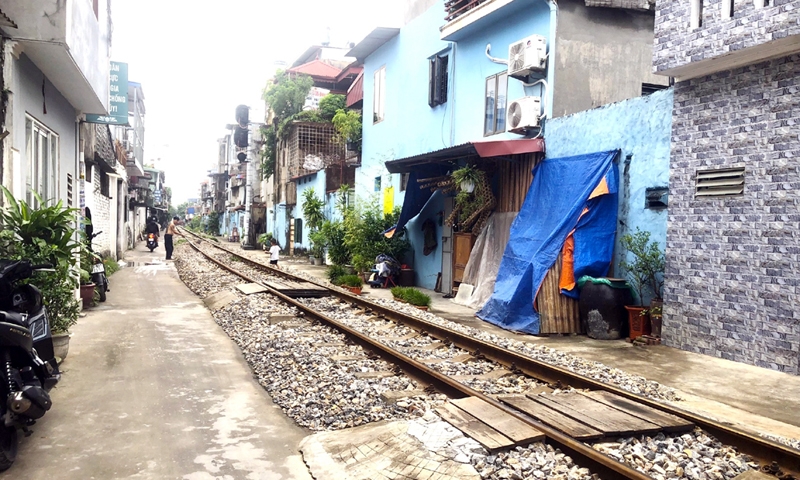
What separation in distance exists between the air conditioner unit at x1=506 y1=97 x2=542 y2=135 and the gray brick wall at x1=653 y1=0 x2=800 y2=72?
316 cm

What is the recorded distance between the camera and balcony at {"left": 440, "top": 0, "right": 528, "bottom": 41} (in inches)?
481

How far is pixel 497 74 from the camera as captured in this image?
1311 cm

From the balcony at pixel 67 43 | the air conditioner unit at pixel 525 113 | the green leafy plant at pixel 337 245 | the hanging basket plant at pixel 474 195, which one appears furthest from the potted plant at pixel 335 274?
the balcony at pixel 67 43

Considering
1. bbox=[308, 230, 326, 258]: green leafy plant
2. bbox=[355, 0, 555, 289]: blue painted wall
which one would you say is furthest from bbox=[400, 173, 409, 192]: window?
bbox=[308, 230, 326, 258]: green leafy plant

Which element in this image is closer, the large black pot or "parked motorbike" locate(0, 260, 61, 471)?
"parked motorbike" locate(0, 260, 61, 471)

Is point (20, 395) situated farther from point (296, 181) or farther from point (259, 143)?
point (259, 143)

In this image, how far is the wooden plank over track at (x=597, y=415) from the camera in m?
4.32

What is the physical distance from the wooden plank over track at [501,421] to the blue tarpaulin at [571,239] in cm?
481

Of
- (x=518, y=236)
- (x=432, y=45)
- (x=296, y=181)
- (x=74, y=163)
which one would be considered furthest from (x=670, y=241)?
(x=296, y=181)

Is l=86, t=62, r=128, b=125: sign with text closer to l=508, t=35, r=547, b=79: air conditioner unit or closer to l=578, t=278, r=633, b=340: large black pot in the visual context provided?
l=508, t=35, r=547, b=79: air conditioner unit

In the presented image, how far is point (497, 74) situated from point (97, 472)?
11292 mm

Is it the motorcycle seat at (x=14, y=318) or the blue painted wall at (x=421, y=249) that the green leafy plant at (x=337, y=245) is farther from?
the motorcycle seat at (x=14, y=318)

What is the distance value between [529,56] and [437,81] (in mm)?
4407

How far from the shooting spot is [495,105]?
13.1 m
